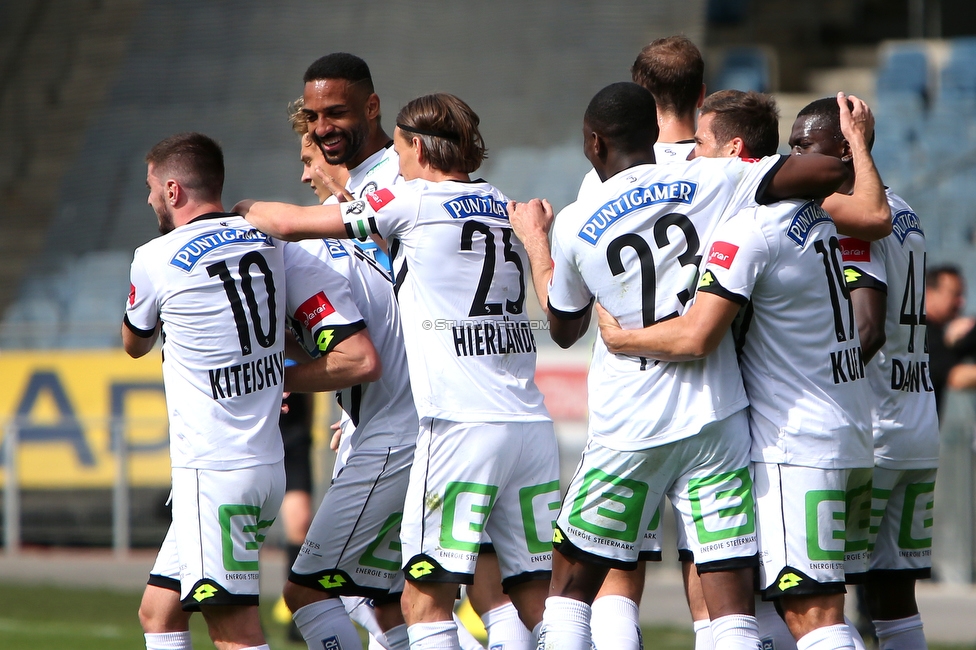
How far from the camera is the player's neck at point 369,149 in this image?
5.04 metres

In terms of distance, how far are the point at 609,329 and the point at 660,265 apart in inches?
10.5

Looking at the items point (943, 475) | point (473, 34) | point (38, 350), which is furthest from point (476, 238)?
point (473, 34)

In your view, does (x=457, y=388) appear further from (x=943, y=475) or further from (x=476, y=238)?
(x=943, y=475)

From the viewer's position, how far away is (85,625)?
27.3ft

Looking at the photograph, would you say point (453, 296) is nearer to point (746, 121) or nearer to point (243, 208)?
point (243, 208)

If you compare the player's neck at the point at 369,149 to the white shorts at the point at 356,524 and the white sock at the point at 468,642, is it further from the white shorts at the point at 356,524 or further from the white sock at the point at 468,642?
the white sock at the point at 468,642

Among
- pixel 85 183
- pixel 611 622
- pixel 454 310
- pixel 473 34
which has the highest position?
pixel 473 34

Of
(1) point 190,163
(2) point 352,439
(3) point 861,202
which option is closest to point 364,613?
(2) point 352,439

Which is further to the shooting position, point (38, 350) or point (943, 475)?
point (38, 350)

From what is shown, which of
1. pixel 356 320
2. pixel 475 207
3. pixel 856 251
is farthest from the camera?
pixel 356 320

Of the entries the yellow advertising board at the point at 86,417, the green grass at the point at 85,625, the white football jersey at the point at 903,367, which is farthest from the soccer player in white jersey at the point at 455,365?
the yellow advertising board at the point at 86,417

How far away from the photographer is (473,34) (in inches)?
725

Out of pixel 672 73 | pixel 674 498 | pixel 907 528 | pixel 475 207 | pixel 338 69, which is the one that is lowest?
pixel 907 528

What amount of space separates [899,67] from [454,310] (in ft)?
43.7
